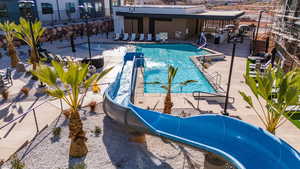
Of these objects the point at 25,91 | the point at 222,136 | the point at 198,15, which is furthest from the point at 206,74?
the point at 198,15

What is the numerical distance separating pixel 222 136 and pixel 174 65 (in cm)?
1333

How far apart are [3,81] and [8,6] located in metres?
21.0

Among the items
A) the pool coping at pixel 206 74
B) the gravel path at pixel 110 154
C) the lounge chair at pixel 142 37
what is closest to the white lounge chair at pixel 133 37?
the lounge chair at pixel 142 37

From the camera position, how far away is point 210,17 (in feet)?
90.3

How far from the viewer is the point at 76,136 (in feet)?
26.3

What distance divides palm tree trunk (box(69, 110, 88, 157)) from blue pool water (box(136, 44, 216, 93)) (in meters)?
A: 5.34

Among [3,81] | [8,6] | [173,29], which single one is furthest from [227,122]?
[8,6]

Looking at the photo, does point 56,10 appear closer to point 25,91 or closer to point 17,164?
point 25,91

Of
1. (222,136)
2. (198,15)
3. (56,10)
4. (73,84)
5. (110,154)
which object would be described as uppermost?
(56,10)

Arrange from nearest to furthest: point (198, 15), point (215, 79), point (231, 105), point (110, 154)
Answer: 1. point (110, 154)
2. point (231, 105)
3. point (215, 79)
4. point (198, 15)

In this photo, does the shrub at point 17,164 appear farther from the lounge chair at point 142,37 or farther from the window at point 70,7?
the window at point 70,7

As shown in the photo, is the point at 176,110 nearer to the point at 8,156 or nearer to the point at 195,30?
the point at 8,156

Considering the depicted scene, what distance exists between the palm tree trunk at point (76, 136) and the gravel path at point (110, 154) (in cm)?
25

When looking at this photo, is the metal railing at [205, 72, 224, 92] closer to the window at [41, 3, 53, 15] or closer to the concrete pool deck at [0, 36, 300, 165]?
the concrete pool deck at [0, 36, 300, 165]
